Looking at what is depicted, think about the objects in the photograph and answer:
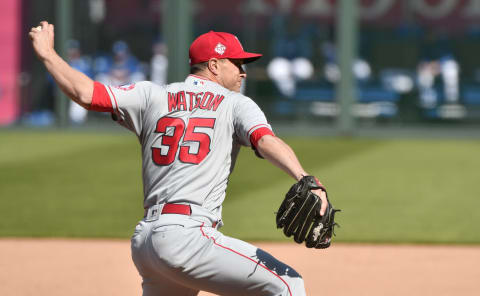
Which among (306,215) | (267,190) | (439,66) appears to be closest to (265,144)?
(306,215)

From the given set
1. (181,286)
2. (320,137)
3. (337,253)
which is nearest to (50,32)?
(181,286)

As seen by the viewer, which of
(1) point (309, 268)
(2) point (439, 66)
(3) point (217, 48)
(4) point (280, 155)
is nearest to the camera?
(4) point (280, 155)

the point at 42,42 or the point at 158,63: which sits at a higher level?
the point at 42,42

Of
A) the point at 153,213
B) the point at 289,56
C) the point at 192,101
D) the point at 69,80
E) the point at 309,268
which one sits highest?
the point at 69,80

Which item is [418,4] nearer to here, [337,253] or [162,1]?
[162,1]

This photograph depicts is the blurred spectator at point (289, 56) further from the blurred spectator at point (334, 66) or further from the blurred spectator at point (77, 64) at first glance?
the blurred spectator at point (77, 64)

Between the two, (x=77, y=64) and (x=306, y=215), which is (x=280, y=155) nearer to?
(x=306, y=215)

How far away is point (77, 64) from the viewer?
62.6 ft

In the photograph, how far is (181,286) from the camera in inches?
156

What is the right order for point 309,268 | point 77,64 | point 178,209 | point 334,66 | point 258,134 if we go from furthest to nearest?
point 77,64, point 334,66, point 309,268, point 178,209, point 258,134

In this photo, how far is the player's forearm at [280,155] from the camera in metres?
3.52

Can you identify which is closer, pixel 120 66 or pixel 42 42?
pixel 42 42

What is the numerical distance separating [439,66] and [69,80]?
15692 millimetres

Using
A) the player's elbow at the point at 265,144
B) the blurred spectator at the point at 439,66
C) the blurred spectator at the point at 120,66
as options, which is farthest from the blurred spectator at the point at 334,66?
the player's elbow at the point at 265,144
